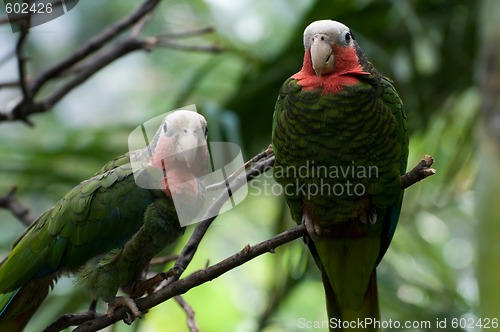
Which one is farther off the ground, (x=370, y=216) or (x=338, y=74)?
(x=338, y=74)

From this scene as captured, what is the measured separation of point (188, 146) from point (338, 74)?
33 centimetres

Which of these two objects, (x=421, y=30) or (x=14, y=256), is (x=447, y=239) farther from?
(x=14, y=256)

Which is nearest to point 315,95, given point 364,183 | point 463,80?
point 364,183

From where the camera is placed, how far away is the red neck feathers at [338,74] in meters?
1.18

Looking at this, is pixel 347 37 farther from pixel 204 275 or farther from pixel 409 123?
pixel 409 123

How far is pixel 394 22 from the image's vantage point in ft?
6.31

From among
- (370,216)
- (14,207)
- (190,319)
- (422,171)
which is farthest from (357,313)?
(14,207)

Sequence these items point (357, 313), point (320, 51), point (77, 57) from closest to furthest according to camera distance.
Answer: point (320, 51) → point (357, 313) → point (77, 57)

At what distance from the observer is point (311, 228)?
1.23 meters

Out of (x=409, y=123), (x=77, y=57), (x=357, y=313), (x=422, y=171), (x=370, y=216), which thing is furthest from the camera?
(x=409, y=123)

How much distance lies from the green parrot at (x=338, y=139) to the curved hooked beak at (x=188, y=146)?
0.65ft

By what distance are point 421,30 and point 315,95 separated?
81 cm

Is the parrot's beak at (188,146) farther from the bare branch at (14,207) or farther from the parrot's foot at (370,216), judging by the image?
the bare branch at (14,207)

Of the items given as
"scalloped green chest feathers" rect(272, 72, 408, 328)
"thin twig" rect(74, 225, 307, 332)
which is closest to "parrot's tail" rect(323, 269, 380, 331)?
"scalloped green chest feathers" rect(272, 72, 408, 328)
